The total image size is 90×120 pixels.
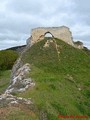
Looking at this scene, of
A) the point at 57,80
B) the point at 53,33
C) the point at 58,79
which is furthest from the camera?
the point at 53,33

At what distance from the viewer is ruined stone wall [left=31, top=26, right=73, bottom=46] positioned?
132 feet

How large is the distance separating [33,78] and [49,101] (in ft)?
18.6

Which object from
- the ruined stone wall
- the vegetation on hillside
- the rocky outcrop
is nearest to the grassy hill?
the vegetation on hillside

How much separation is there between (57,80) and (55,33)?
11.8 metres

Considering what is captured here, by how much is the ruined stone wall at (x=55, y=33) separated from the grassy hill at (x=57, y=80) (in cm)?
155

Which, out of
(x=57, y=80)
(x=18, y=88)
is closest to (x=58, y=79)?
(x=57, y=80)

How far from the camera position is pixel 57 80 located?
2950 centimetres

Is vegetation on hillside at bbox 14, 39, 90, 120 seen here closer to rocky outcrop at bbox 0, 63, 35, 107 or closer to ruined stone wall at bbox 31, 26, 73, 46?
rocky outcrop at bbox 0, 63, 35, 107

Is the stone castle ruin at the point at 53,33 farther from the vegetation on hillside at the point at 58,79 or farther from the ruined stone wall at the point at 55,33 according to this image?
the vegetation on hillside at the point at 58,79

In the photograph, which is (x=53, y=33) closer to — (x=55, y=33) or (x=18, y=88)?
(x=55, y=33)

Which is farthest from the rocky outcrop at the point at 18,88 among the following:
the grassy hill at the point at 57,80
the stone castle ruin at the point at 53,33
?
the stone castle ruin at the point at 53,33

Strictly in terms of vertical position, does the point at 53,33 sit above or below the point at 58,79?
above

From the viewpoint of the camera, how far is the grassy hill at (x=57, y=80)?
23.2 meters

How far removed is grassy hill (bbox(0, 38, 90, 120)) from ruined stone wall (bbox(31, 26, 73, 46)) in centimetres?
155
